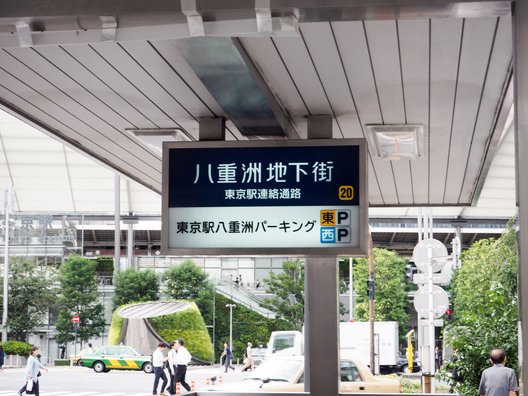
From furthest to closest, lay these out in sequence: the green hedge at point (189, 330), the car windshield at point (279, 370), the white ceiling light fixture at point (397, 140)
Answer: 1. the green hedge at point (189, 330)
2. the car windshield at point (279, 370)
3. the white ceiling light fixture at point (397, 140)

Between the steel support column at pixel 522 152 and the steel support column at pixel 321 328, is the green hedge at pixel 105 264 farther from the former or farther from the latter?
the steel support column at pixel 522 152

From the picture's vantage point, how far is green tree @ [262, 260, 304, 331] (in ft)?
177

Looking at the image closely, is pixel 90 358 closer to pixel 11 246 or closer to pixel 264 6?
pixel 11 246

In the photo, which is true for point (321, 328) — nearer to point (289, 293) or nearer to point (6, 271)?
point (6, 271)

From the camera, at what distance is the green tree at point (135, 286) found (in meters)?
54.4

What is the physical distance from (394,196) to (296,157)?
17.4 feet

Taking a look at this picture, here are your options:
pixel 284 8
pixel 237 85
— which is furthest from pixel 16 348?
pixel 284 8

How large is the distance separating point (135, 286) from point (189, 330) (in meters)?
4.64

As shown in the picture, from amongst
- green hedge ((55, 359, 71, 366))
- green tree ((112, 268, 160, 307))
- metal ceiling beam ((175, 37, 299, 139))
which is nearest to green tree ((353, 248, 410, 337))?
green tree ((112, 268, 160, 307))

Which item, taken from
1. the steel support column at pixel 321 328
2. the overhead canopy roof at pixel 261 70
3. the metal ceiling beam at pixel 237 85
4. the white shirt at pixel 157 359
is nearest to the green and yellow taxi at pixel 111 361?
the white shirt at pixel 157 359

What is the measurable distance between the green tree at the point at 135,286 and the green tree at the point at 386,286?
1236 cm

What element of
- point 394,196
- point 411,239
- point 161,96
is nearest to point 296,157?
point 161,96

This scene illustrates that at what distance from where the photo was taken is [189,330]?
52.2 meters

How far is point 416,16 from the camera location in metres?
3.71
